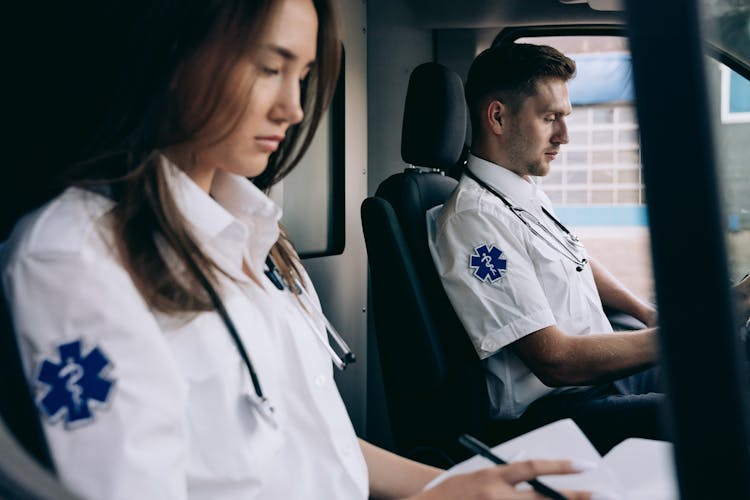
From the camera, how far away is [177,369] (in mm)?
707

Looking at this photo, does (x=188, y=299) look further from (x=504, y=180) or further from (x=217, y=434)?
(x=504, y=180)

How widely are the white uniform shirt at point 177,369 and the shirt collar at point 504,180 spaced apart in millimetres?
917

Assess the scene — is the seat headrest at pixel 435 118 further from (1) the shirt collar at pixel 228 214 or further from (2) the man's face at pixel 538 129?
(1) the shirt collar at pixel 228 214

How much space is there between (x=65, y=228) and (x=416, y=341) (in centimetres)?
95

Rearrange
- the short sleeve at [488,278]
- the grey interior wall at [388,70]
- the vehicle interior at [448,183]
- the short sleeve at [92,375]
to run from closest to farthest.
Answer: the vehicle interior at [448,183] < the short sleeve at [92,375] < the short sleeve at [488,278] < the grey interior wall at [388,70]

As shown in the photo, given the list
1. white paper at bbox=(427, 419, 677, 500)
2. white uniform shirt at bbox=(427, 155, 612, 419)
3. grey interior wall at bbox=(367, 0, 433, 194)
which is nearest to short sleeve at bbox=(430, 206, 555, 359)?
white uniform shirt at bbox=(427, 155, 612, 419)

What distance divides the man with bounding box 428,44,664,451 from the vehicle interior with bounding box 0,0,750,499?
2.8 inches

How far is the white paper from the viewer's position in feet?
2.58

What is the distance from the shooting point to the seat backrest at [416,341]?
1550mm

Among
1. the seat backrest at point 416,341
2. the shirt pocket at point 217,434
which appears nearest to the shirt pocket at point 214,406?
the shirt pocket at point 217,434

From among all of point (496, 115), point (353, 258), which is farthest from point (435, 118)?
point (353, 258)

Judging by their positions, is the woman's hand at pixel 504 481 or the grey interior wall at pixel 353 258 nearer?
the woman's hand at pixel 504 481

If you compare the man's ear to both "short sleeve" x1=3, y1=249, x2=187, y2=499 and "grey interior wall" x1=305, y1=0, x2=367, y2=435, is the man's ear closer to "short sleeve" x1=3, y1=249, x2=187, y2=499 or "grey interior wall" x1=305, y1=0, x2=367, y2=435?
"grey interior wall" x1=305, y1=0, x2=367, y2=435

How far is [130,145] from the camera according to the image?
76cm
